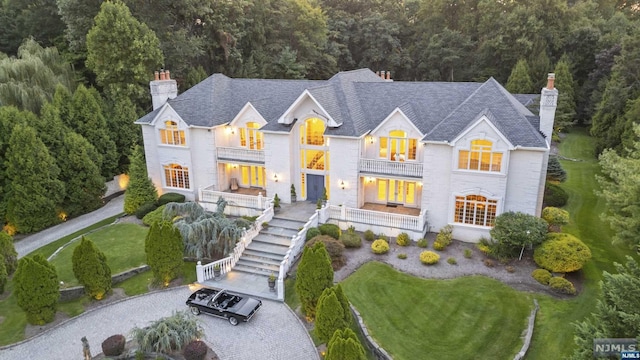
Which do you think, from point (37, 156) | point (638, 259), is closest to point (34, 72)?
point (37, 156)

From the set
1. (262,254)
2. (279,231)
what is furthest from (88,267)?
→ (279,231)

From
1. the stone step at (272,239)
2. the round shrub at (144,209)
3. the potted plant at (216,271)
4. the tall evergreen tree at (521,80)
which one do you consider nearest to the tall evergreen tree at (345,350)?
the potted plant at (216,271)

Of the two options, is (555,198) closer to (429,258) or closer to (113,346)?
(429,258)

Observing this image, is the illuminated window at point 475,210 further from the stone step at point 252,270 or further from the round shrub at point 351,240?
the stone step at point 252,270

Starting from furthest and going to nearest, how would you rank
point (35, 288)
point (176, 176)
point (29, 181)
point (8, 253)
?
point (176, 176), point (29, 181), point (8, 253), point (35, 288)

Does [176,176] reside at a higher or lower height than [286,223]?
higher

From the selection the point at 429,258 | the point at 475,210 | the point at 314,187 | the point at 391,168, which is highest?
the point at 391,168
